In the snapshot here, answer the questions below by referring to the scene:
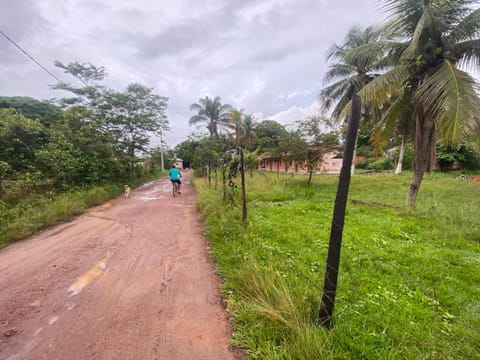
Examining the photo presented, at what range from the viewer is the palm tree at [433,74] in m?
3.63

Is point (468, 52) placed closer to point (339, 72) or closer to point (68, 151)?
point (339, 72)

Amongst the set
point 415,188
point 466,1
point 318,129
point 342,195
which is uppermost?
point 466,1

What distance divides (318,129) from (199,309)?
1008cm

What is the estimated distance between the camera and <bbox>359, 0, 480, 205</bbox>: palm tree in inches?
143

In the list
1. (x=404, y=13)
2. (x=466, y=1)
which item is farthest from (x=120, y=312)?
(x=466, y=1)

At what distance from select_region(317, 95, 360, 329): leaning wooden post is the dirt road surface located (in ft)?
2.59

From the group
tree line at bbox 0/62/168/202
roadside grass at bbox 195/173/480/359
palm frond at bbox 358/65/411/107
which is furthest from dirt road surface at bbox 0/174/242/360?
palm frond at bbox 358/65/411/107

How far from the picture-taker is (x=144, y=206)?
21.6 feet

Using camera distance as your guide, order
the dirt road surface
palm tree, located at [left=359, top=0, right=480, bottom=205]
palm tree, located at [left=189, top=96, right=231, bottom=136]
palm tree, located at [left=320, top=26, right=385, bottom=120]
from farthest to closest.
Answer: palm tree, located at [left=189, top=96, right=231, bottom=136] < palm tree, located at [left=320, top=26, right=385, bottom=120] < palm tree, located at [left=359, top=0, right=480, bottom=205] < the dirt road surface

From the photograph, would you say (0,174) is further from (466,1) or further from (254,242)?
(466,1)

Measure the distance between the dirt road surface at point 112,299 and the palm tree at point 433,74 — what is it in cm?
525

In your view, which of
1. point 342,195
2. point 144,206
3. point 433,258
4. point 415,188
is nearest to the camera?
point 342,195

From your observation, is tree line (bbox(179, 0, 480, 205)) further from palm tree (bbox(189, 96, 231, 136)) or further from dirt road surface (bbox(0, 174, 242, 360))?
palm tree (bbox(189, 96, 231, 136))

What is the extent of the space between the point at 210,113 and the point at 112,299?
1977 cm
